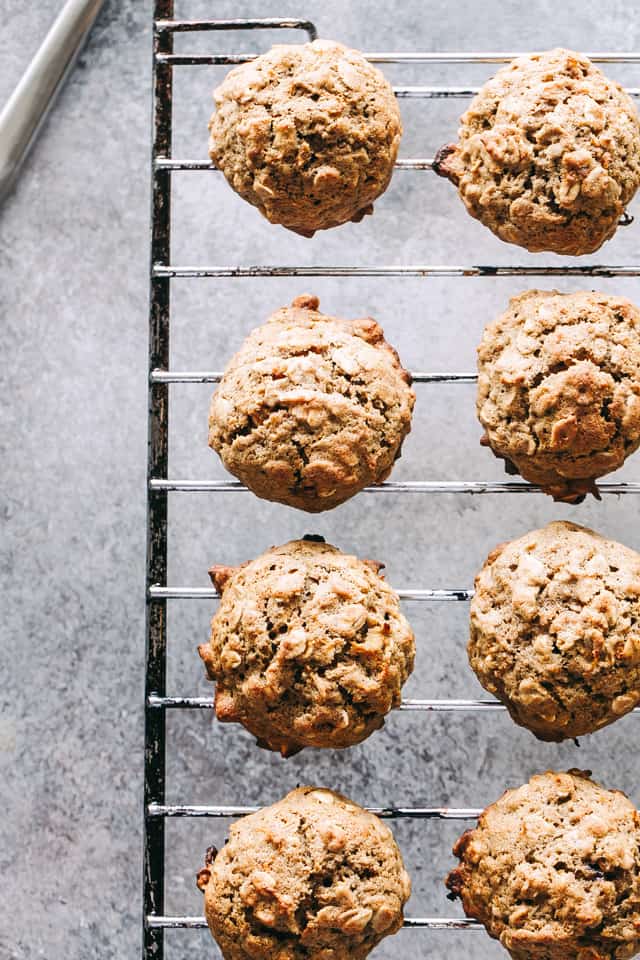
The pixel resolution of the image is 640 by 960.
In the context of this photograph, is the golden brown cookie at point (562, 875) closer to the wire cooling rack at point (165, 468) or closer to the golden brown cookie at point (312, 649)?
the wire cooling rack at point (165, 468)

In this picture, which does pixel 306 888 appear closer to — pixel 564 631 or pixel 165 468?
pixel 564 631

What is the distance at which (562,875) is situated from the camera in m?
1.69

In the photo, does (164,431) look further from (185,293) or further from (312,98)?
(312,98)

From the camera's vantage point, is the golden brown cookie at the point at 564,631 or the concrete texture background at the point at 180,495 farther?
the concrete texture background at the point at 180,495

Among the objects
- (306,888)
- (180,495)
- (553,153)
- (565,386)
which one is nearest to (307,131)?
(553,153)

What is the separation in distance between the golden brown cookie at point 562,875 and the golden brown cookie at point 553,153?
2.86 feet

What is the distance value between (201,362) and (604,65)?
96cm

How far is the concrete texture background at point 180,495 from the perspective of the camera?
2.15 meters

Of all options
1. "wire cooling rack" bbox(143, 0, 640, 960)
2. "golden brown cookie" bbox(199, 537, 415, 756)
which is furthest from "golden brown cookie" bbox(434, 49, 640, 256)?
"golden brown cookie" bbox(199, 537, 415, 756)

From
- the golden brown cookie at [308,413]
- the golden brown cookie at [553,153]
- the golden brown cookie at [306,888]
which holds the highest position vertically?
the golden brown cookie at [553,153]

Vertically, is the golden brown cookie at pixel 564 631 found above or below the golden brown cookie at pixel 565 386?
below

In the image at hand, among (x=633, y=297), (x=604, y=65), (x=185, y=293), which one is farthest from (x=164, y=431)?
(x=604, y=65)

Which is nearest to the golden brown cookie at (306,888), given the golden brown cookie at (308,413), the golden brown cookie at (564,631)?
the golden brown cookie at (564,631)

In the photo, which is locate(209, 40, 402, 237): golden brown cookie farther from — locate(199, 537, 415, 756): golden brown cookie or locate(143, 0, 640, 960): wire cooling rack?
locate(199, 537, 415, 756): golden brown cookie
